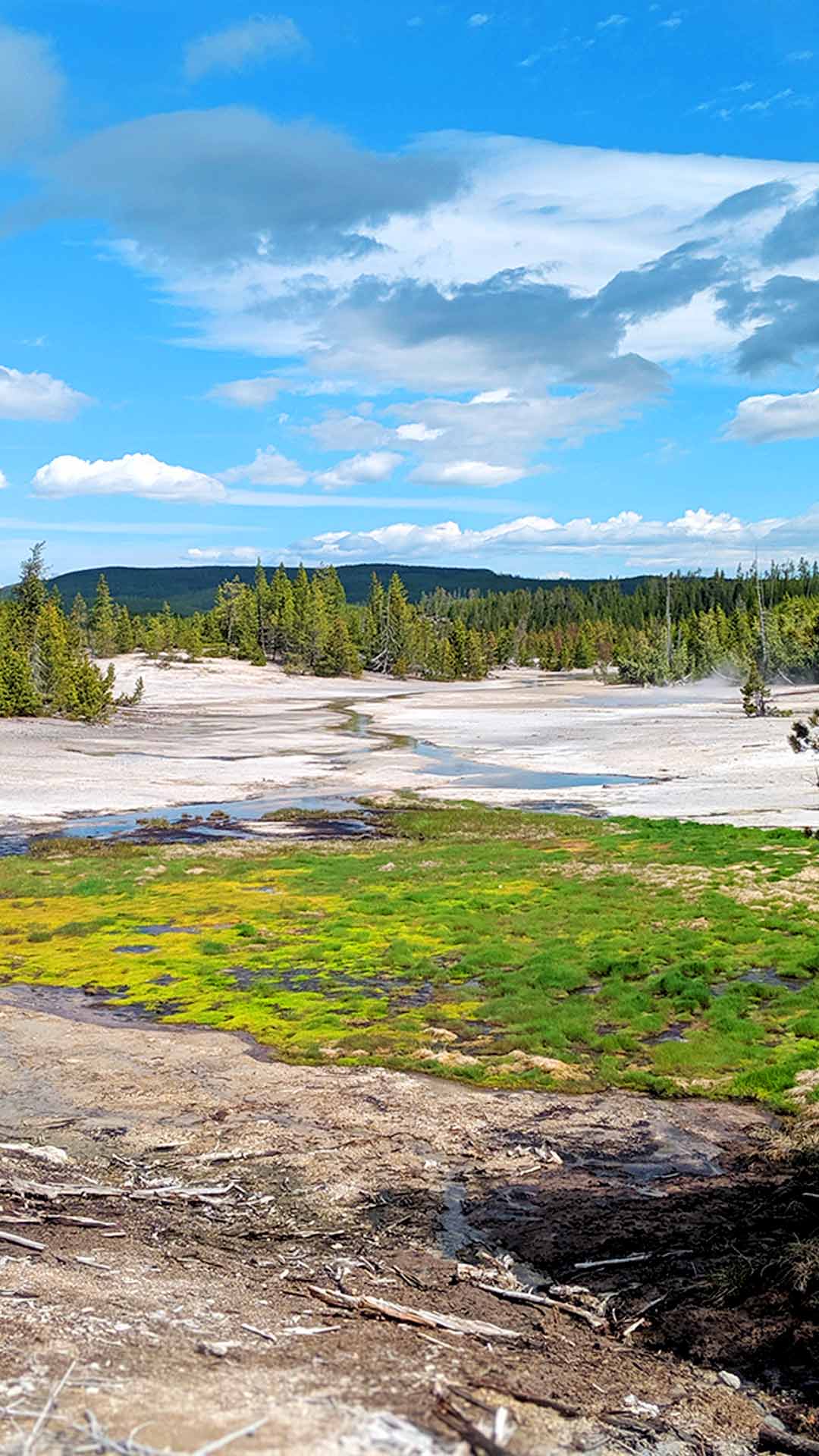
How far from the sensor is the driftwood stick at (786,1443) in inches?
256

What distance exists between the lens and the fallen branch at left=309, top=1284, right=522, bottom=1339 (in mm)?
7633

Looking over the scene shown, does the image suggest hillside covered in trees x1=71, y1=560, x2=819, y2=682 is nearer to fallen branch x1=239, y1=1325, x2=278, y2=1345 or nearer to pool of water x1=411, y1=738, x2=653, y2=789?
pool of water x1=411, y1=738, x2=653, y2=789

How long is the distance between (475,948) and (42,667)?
7299 centimetres

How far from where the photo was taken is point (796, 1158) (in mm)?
11695

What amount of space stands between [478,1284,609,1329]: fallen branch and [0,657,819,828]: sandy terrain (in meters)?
29.1

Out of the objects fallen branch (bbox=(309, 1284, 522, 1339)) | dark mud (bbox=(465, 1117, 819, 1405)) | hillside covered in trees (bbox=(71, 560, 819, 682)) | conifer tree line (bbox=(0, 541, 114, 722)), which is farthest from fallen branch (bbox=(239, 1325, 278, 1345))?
hillside covered in trees (bbox=(71, 560, 819, 682))

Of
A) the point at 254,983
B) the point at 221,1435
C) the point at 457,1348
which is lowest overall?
the point at 254,983

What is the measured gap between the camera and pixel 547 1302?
8.59 meters

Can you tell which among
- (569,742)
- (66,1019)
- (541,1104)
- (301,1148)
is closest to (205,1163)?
(301,1148)

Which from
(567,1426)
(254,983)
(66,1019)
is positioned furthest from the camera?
(254,983)

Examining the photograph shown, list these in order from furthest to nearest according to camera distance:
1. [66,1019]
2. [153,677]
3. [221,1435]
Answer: [153,677]
[66,1019]
[221,1435]

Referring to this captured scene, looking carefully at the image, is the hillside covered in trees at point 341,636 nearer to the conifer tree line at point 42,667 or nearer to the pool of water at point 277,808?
the conifer tree line at point 42,667

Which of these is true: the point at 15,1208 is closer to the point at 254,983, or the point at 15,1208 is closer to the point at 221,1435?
the point at 221,1435

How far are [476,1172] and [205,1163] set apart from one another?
3.01 metres
